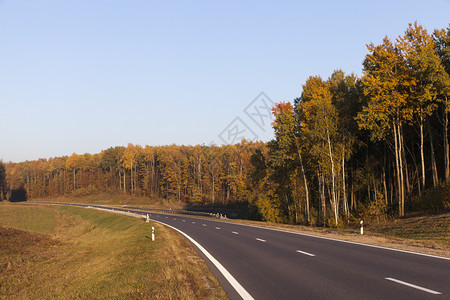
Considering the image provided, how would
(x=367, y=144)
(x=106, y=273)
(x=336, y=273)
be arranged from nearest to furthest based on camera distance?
(x=336, y=273)
(x=106, y=273)
(x=367, y=144)

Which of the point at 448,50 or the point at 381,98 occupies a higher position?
the point at 448,50

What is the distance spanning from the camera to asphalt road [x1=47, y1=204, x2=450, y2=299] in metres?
7.62

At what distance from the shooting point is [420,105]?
29.7 meters

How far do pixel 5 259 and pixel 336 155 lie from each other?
29.9 m

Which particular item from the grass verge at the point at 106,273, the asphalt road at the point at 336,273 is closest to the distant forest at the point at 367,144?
Result: the asphalt road at the point at 336,273

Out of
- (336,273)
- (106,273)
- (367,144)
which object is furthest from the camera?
(367,144)

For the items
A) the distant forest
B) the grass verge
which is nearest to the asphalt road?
the grass verge

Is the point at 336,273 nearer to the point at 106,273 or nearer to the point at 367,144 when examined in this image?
the point at 106,273

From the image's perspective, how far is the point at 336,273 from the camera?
9703mm

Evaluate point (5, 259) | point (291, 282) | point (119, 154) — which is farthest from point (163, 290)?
point (119, 154)

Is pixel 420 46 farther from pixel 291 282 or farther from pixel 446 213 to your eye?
pixel 291 282

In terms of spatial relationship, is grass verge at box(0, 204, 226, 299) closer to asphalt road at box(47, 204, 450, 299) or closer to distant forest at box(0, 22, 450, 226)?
asphalt road at box(47, 204, 450, 299)

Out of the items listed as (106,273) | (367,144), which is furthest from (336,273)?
(367,144)

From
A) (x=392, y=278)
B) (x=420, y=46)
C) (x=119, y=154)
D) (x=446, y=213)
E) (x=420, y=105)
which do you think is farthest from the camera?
(x=119, y=154)
